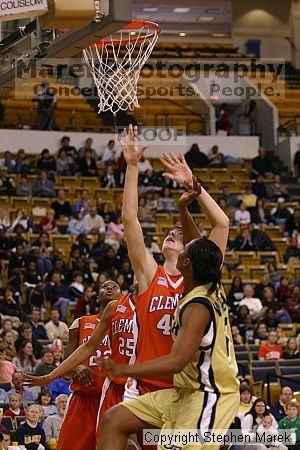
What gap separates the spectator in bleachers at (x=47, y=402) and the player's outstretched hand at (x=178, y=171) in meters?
5.60

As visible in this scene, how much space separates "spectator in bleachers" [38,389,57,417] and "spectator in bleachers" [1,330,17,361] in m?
1.45

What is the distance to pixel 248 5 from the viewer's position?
2820 cm

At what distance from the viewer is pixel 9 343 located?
12125 mm

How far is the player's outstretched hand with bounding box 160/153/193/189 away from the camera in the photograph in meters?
5.33

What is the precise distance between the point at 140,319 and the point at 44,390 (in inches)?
214

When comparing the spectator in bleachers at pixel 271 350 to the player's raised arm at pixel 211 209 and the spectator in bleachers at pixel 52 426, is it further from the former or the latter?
the player's raised arm at pixel 211 209

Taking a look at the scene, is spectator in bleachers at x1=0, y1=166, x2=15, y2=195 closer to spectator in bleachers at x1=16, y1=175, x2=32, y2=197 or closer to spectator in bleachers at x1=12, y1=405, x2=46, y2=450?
spectator in bleachers at x1=16, y1=175, x2=32, y2=197

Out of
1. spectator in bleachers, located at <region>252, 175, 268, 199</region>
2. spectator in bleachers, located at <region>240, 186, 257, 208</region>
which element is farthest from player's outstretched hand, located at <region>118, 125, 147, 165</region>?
spectator in bleachers, located at <region>252, 175, 268, 199</region>

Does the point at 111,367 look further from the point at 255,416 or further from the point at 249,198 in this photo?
the point at 249,198

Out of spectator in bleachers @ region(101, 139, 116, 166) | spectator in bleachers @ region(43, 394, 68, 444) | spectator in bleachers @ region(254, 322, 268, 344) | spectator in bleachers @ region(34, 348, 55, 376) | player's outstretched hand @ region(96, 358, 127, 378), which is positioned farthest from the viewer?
spectator in bleachers @ region(101, 139, 116, 166)

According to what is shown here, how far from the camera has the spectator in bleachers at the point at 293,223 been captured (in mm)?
18672

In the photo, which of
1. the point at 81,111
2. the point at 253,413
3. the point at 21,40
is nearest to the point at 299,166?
the point at 81,111

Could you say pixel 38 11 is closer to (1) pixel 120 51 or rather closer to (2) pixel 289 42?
(1) pixel 120 51

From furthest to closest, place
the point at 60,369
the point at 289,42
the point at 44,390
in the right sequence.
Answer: the point at 289,42, the point at 44,390, the point at 60,369
